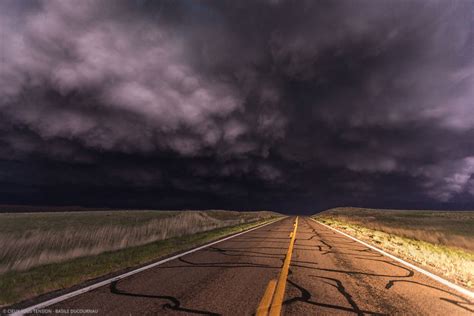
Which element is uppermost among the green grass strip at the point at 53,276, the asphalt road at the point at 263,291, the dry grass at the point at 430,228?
the dry grass at the point at 430,228

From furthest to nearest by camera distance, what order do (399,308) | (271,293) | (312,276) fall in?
(312,276) < (271,293) < (399,308)

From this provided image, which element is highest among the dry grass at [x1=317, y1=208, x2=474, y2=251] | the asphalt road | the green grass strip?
the dry grass at [x1=317, y1=208, x2=474, y2=251]

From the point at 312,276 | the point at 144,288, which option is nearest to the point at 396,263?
the point at 312,276

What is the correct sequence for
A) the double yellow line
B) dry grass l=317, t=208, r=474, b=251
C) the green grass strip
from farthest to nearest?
1. dry grass l=317, t=208, r=474, b=251
2. the green grass strip
3. the double yellow line

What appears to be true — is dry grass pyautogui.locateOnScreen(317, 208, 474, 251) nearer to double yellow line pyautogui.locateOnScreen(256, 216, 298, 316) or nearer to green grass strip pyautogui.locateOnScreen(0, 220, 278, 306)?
double yellow line pyautogui.locateOnScreen(256, 216, 298, 316)

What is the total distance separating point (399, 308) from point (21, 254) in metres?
12.6

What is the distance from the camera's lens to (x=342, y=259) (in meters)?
10.4

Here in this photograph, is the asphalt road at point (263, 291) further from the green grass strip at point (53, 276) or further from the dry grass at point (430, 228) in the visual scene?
the dry grass at point (430, 228)

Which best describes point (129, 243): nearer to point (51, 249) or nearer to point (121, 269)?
point (51, 249)

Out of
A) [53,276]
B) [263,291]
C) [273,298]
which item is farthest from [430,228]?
[53,276]

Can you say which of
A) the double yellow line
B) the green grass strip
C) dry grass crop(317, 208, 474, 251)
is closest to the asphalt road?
the double yellow line

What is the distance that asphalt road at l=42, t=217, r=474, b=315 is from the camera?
5055 millimetres

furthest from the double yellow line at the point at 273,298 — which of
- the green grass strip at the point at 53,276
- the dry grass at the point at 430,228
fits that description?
the dry grass at the point at 430,228

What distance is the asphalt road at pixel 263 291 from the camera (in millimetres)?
5055
